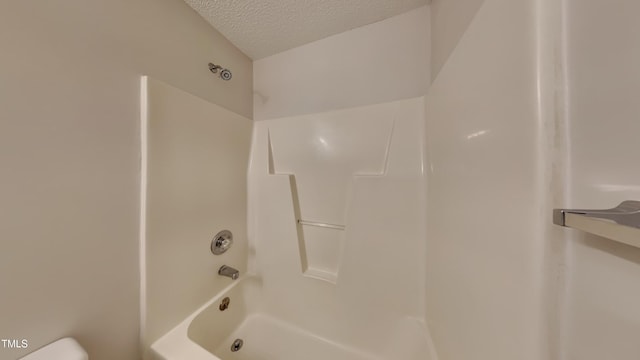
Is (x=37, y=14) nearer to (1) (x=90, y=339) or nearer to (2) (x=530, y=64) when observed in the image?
(1) (x=90, y=339)

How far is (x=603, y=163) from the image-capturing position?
0.29 metres

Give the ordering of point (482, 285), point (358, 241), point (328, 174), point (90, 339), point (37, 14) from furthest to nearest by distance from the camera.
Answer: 1. point (328, 174)
2. point (358, 241)
3. point (90, 339)
4. point (37, 14)
5. point (482, 285)

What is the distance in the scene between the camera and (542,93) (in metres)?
0.32

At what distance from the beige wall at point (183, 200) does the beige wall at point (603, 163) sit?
4.34 feet

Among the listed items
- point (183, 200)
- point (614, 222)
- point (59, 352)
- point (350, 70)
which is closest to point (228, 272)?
point (183, 200)

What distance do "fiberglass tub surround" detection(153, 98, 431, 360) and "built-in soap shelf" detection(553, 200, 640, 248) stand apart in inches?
30.2

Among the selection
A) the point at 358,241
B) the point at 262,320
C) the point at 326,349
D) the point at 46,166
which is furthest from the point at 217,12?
the point at 326,349

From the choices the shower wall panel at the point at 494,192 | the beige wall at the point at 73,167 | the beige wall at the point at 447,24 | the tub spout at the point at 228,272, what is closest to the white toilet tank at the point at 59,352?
the beige wall at the point at 73,167

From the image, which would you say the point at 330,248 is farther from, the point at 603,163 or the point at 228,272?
the point at 603,163

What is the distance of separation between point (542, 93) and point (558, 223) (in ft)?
0.74

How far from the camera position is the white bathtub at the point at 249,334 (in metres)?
1.03

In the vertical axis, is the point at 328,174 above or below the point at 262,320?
above

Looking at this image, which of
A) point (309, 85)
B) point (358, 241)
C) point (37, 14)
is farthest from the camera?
point (309, 85)

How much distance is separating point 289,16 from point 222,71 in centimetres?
59
